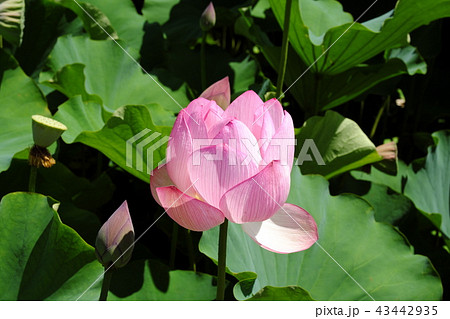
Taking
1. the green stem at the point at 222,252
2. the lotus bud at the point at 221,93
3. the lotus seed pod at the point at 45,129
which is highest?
the lotus bud at the point at 221,93

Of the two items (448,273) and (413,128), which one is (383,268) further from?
(413,128)

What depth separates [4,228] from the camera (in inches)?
29.7

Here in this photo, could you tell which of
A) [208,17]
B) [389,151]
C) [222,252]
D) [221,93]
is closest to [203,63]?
[208,17]

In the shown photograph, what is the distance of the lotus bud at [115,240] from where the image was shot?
649 mm

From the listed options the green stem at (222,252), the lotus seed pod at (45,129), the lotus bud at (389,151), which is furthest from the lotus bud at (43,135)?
the lotus bud at (389,151)

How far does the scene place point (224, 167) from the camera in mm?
640

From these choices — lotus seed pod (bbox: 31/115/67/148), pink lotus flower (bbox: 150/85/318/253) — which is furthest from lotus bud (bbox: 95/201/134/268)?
lotus seed pod (bbox: 31/115/67/148)

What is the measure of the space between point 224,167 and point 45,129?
0.32 metres

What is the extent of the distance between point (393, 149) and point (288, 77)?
369mm

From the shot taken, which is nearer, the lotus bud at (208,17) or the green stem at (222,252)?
the green stem at (222,252)
